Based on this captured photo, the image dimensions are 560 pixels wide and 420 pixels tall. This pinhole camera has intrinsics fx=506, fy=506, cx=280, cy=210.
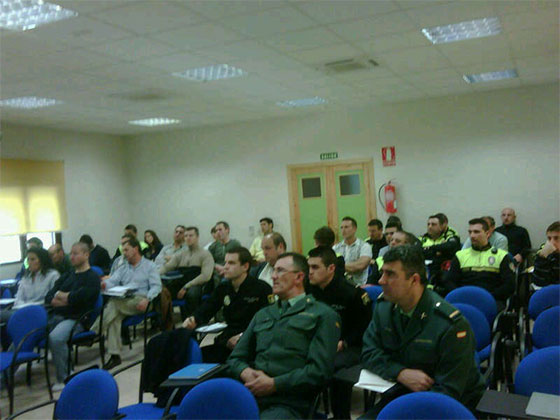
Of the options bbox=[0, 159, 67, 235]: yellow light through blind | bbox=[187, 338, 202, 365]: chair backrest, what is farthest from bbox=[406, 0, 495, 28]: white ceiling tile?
bbox=[0, 159, 67, 235]: yellow light through blind

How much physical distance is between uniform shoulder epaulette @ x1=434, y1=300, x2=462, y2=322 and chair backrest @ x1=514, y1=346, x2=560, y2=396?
44 cm

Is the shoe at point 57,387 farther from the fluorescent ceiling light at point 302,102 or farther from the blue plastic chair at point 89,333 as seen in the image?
the fluorescent ceiling light at point 302,102

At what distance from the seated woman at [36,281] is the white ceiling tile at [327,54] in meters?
3.39

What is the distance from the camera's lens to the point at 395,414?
72.1 inches

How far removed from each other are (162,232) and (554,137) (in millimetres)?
7428

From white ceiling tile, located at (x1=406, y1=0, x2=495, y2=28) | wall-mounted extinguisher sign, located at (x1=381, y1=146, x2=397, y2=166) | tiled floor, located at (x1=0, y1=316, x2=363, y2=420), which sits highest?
white ceiling tile, located at (x1=406, y1=0, x2=495, y2=28)

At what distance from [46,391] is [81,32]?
3206 millimetres

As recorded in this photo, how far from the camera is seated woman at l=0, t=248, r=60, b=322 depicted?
17.3 ft

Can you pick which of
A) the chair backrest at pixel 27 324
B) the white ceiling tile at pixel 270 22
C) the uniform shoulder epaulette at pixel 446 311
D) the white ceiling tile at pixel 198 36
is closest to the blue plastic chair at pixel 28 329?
the chair backrest at pixel 27 324

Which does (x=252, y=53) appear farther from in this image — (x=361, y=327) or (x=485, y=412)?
(x=485, y=412)

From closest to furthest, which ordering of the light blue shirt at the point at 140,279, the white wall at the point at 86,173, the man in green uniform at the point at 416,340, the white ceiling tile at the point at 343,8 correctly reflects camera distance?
the man in green uniform at the point at 416,340
the white ceiling tile at the point at 343,8
the light blue shirt at the point at 140,279
the white wall at the point at 86,173

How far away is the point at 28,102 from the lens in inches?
279

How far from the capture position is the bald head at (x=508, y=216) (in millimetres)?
7680

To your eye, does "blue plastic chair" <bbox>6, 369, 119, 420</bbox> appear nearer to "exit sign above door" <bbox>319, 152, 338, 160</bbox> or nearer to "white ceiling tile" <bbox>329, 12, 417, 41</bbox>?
"white ceiling tile" <bbox>329, 12, 417, 41</bbox>
